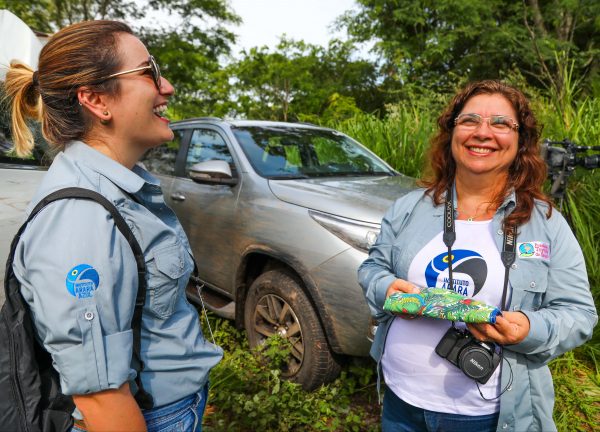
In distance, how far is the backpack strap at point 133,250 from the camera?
1.03 meters

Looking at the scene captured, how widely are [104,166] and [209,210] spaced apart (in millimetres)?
2490

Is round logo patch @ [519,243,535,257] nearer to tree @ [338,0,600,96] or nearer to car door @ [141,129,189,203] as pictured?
car door @ [141,129,189,203]

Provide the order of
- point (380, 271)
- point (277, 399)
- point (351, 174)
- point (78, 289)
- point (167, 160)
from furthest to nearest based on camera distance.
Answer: point (167, 160) < point (351, 174) < point (277, 399) < point (380, 271) < point (78, 289)

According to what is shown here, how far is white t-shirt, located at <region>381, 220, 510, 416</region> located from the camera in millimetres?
1548

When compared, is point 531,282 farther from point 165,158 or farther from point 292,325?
point 165,158

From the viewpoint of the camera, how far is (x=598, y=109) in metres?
4.27

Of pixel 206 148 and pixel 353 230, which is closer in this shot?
pixel 353 230

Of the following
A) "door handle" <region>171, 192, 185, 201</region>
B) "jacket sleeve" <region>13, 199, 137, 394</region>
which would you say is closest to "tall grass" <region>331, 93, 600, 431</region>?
"door handle" <region>171, 192, 185, 201</region>

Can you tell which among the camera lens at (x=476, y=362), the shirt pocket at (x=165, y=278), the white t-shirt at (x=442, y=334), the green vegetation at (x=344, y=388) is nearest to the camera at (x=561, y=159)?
the green vegetation at (x=344, y=388)

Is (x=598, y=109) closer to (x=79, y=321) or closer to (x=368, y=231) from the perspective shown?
(x=368, y=231)

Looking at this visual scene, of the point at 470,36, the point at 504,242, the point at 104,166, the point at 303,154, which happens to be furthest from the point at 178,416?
the point at 470,36

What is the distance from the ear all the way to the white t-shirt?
113 centimetres

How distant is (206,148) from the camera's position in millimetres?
4070

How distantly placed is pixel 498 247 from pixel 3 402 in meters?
1.49
